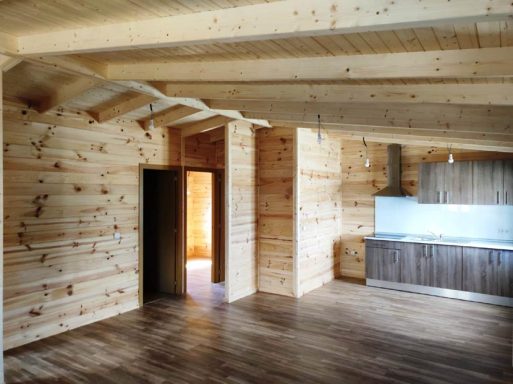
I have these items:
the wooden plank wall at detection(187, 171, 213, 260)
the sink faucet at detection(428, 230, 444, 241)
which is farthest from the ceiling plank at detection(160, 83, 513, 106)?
the wooden plank wall at detection(187, 171, 213, 260)

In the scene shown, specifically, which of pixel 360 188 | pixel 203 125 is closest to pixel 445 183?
pixel 360 188

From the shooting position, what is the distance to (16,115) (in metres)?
4.13

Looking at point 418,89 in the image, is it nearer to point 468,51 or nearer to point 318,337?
point 468,51

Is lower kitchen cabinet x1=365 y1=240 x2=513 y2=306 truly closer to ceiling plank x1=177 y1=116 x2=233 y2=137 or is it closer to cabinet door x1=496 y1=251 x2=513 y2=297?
cabinet door x1=496 y1=251 x2=513 y2=297

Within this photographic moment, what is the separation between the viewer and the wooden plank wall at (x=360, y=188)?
22.5 feet

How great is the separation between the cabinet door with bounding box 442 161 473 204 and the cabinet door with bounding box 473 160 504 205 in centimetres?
8

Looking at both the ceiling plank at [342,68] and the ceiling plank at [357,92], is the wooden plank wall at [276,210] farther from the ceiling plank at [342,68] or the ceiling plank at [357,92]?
the ceiling plank at [342,68]

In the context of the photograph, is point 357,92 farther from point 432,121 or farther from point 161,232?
point 161,232

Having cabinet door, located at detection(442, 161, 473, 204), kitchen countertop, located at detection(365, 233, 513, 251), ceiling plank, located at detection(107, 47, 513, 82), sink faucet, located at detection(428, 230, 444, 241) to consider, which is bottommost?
kitchen countertop, located at detection(365, 233, 513, 251)

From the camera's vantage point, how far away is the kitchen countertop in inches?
222

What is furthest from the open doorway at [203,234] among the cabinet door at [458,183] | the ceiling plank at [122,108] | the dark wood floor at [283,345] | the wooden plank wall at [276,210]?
the cabinet door at [458,183]

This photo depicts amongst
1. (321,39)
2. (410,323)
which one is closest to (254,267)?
(410,323)

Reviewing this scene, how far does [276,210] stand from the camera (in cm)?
625

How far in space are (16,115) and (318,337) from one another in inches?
162
